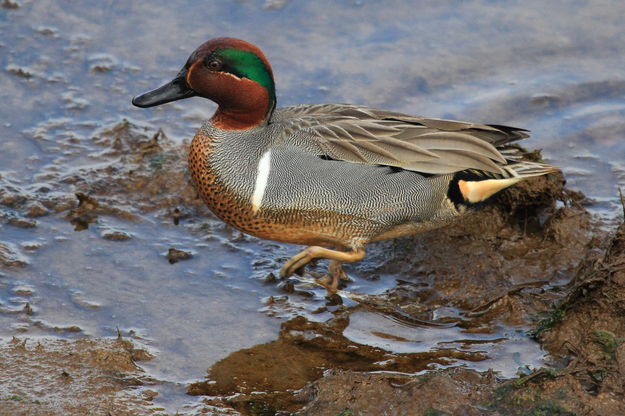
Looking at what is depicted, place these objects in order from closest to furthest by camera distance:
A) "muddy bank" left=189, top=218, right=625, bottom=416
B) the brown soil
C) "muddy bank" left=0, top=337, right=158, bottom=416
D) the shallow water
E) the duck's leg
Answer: "muddy bank" left=189, top=218, right=625, bottom=416, the brown soil, "muddy bank" left=0, top=337, right=158, bottom=416, the shallow water, the duck's leg

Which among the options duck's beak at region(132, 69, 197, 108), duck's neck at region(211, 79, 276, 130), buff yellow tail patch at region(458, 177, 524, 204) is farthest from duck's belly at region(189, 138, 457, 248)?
duck's beak at region(132, 69, 197, 108)

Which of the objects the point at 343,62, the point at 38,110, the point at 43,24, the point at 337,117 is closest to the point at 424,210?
the point at 337,117

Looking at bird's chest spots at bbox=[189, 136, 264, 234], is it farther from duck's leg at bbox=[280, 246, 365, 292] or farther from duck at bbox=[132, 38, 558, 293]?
duck's leg at bbox=[280, 246, 365, 292]

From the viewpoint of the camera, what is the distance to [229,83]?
18.4 feet

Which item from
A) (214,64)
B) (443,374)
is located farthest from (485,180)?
(214,64)

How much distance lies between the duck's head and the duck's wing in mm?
190

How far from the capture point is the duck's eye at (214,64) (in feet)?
18.2

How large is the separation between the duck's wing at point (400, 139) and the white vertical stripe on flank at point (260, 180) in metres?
0.24

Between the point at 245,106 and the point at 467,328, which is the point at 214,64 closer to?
the point at 245,106

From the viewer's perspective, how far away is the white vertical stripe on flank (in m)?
5.46

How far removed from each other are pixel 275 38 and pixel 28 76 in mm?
2192

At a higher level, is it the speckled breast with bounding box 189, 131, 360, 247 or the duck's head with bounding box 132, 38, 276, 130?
the duck's head with bounding box 132, 38, 276, 130

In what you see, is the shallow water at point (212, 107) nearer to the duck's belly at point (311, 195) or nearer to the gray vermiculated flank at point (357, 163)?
the duck's belly at point (311, 195)

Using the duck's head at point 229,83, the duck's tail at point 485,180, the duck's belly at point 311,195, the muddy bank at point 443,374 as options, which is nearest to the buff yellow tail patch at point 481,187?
the duck's tail at point 485,180
